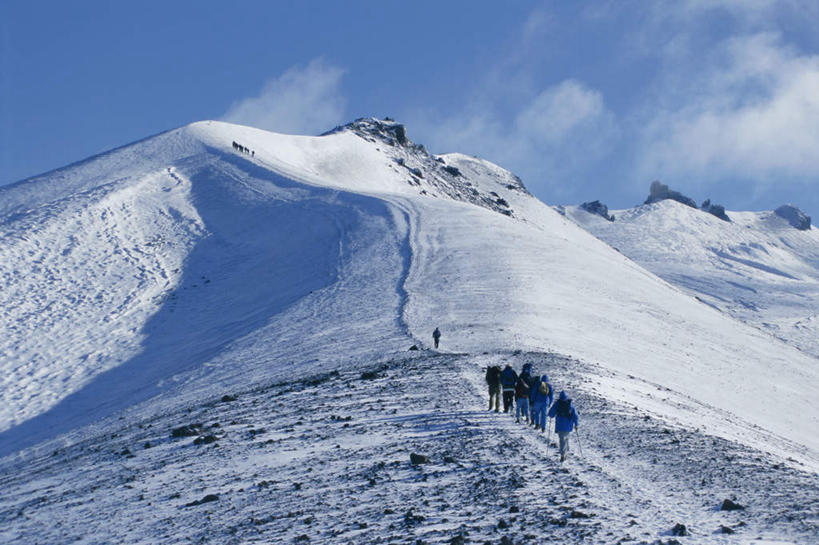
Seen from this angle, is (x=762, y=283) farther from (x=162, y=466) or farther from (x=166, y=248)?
(x=162, y=466)

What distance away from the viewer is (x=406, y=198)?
7588 cm

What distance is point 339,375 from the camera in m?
26.2

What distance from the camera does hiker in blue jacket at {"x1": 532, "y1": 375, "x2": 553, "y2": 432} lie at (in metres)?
18.9

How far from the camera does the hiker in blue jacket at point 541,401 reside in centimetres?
1886

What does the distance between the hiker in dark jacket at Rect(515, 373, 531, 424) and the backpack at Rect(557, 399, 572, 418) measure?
2788mm

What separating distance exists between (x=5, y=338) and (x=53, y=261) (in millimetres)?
13223

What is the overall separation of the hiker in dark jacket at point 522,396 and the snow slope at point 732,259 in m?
75.1

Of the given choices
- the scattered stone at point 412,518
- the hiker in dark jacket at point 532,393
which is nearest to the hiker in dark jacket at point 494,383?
the hiker in dark jacket at point 532,393

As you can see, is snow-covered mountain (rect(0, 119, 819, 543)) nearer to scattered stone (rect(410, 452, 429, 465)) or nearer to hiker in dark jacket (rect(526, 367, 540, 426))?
scattered stone (rect(410, 452, 429, 465))

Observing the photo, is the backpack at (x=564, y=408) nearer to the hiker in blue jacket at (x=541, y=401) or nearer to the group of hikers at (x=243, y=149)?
the hiker in blue jacket at (x=541, y=401)

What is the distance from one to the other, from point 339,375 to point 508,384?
7.37 meters

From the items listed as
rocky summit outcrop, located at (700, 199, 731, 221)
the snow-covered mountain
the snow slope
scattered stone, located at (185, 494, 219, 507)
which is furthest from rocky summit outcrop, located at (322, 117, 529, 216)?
scattered stone, located at (185, 494, 219, 507)

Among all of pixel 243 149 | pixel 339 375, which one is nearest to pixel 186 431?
pixel 339 375

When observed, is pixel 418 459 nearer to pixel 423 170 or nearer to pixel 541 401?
pixel 541 401
